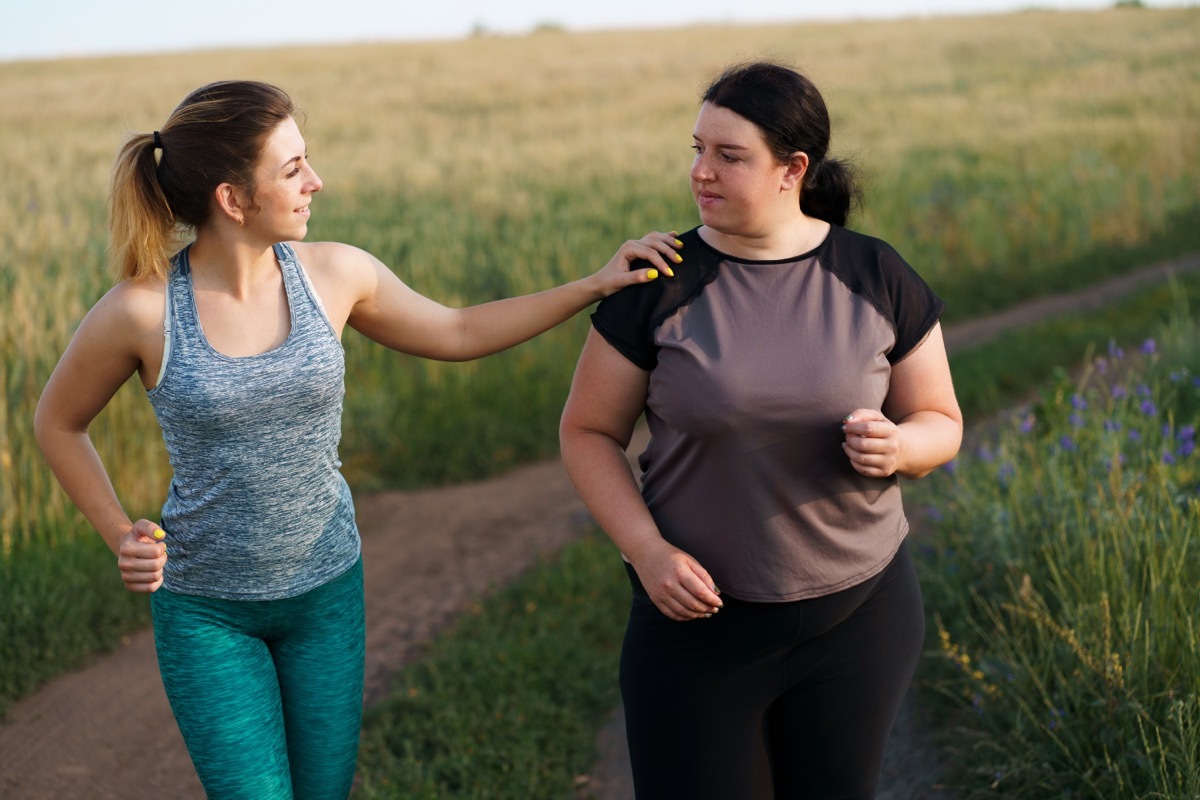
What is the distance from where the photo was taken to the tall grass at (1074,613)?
3.16 meters

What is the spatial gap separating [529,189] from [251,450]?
12.3 meters

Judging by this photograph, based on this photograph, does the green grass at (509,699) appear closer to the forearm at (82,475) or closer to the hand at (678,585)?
the forearm at (82,475)

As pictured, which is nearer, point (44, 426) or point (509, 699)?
point (44, 426)

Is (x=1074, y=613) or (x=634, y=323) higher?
(x=634, y=323)

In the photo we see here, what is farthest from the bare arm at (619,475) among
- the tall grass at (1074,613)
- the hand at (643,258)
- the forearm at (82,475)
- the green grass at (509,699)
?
the green grass at (509,699)

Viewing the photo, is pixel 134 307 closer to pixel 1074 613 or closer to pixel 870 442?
pixel 870 442

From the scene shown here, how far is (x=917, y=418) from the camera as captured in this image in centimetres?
234

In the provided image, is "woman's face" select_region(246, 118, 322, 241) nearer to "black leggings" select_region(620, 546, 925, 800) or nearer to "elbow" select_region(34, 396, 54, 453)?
"elbow" select_region(34, 396, 54, 453)

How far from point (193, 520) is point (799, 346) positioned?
1.28m

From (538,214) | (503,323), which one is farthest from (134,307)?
(538,214)

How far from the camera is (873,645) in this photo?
Result: 2316 mm

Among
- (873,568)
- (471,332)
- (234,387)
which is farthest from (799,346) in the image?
(234,387)

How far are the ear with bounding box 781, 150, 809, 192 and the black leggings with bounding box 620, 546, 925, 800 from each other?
Answer: 77cm

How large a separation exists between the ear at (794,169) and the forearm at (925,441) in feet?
1.64
